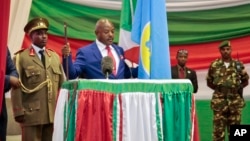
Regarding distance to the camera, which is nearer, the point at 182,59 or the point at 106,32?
the point at 106,32

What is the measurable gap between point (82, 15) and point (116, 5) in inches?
19.1

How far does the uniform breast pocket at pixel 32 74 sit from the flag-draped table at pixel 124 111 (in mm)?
1121

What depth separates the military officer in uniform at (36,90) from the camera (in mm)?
3910

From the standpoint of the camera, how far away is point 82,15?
270 inches

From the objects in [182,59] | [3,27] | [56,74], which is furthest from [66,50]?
[182,59]

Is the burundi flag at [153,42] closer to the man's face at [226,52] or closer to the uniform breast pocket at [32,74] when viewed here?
the uniform breast pocket at [32,74]

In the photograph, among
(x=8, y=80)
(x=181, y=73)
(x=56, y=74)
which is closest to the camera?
(x=8, y=80)

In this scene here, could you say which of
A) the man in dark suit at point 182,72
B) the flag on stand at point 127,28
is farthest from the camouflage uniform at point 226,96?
the flag on stand at point 127,28

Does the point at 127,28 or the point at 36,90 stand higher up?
the point at 127,28

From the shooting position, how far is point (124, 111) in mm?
2789

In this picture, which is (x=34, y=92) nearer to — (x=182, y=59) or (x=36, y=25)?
(x=36, y=25)

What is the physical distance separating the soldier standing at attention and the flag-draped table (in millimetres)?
2993

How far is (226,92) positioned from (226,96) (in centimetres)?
5

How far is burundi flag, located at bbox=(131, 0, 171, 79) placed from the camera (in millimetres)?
3092
